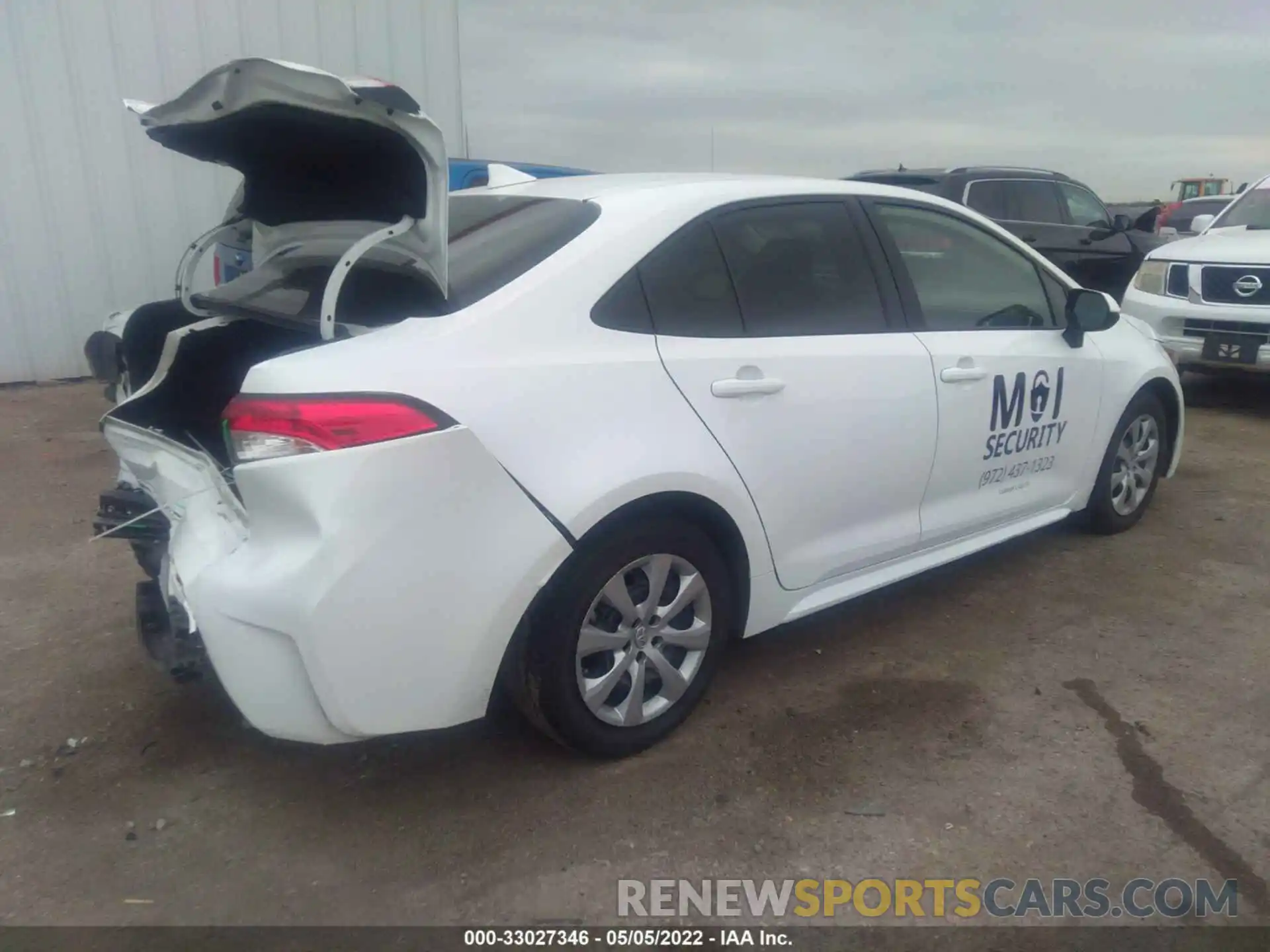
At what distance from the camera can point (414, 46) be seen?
862 centimetres

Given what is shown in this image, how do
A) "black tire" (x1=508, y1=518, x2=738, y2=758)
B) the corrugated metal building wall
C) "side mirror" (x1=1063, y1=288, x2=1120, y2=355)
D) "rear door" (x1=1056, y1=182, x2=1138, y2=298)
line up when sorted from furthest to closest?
"rear door" (x1=1056, y1=182, x2=1138, y2=298) < the corrugated metal building wall < "side mirror" (x1=1063, y1=288, x2=1120, y2=355) < "black tire" (x1=508, y1=518, x2=738, y2=758)

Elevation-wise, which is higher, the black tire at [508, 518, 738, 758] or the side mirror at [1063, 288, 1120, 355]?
the side mirror at [1063, 288, 1120, 355]

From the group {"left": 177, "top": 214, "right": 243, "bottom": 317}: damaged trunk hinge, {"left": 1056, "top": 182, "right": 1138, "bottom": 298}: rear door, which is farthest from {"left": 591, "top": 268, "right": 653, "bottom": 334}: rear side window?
{"left": 1056, "top": 182, "right": 1138, "bottom": 298}: rear door

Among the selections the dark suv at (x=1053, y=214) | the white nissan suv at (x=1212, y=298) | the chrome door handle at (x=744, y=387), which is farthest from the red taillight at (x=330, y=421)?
the dark suv at (x=1053, y=214)

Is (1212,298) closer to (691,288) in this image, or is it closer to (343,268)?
(691,288)

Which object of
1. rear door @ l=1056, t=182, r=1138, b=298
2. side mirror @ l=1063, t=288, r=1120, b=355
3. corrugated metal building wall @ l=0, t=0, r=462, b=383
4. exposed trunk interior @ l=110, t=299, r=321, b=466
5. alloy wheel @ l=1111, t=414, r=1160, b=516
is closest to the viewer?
exposed trunk interior @ l=110, t=299, r=321, b=466

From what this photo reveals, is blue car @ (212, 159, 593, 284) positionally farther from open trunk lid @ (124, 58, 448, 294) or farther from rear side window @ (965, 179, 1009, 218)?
rear side window @ (965, 179, 1009, 218)

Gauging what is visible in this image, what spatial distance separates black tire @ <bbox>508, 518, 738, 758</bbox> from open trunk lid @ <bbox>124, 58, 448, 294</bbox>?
784 mm

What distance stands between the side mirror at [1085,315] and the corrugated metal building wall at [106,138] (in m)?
6.50

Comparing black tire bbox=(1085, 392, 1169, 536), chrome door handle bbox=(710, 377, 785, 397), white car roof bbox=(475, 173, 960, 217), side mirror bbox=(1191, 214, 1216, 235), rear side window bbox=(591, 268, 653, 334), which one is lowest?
black tire bbox=(1085, 392, 1169, 536)

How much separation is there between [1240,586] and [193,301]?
164 inches

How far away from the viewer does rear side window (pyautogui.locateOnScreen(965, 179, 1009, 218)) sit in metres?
8.81

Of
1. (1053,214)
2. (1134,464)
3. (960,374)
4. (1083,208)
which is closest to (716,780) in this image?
(960,374)

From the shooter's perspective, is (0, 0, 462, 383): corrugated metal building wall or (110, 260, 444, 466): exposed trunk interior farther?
(0, 0, 462, 383): corrugated metal building wall
